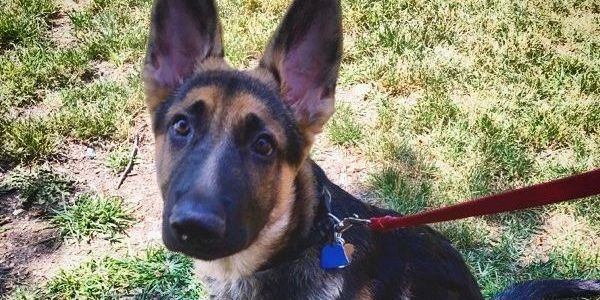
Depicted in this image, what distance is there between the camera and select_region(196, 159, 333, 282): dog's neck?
306 centimetres

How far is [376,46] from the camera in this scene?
6523mm

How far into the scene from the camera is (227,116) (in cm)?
294

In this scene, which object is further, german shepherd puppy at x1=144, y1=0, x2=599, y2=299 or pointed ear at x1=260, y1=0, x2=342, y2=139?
pointed ear at x1=260, y1=0, x2=342, y2=139

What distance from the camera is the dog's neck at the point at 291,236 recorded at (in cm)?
306

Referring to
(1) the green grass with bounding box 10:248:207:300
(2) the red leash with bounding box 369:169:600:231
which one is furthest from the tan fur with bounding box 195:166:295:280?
(1) the green grass with bounding box 10:248:207:300

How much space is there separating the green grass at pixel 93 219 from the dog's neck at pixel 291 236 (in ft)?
6.28

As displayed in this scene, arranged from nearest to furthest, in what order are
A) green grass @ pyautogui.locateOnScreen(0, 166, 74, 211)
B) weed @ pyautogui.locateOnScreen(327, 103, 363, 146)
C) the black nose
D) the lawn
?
the black nose, the lawn, green grass @ pyautogui.locateOnScreen(0, 166, 74, 211), weed @ pyautogui.locateOnScreen(327, 103, 363, 146)

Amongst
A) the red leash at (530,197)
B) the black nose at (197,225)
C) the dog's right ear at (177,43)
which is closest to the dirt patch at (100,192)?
the dog's right ear at (177,43)

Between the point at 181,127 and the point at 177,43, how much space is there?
616 millimetres

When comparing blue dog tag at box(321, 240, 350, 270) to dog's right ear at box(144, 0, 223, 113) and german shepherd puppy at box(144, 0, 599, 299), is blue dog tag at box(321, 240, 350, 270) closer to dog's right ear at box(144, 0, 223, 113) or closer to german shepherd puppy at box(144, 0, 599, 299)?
german shepherd puppy at box(144, 0, 599, 299)

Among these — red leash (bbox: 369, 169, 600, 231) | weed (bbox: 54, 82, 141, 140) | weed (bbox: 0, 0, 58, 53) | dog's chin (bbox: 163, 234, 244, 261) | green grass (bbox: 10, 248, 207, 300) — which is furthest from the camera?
weed (bbox: 0, 0, 58, 53)

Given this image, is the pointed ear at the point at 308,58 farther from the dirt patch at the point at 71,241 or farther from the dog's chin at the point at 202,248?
the dirt patch at the point at 71,241

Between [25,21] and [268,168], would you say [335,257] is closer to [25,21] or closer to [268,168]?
[268,168]

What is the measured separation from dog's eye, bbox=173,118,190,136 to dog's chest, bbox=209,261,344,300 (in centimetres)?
83
